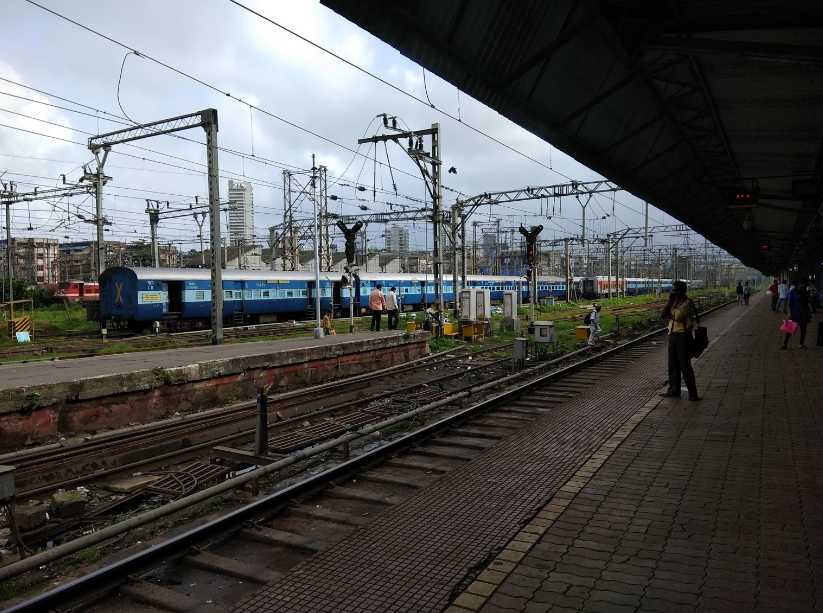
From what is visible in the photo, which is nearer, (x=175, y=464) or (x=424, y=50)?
(x=424, y=50)

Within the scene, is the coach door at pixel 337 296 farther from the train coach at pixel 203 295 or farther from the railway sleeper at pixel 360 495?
the railway sleeper at pixel 360 495

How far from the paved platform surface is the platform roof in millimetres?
8258

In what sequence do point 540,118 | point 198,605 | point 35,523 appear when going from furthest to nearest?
1. point 540,118
2. point 35,523
3. point 198,605

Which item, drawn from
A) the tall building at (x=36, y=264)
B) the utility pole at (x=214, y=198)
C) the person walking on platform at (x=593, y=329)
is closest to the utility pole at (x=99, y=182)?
the utility pole at (x=214, y=198)

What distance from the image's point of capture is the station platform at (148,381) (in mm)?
9547

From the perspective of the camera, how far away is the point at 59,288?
50.1m

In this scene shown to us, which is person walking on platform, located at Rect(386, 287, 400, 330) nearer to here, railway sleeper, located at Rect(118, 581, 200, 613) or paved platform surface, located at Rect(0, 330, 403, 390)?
paved platform surface, located at Rect(0, 330, 403, 390)

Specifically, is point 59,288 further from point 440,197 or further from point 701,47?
point 701,47

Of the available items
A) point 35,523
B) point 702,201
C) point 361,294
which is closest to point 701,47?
point 35,523

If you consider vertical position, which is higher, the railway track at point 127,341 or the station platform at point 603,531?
the railway track at point 127,341

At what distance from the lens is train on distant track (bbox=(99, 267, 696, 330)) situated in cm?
2509

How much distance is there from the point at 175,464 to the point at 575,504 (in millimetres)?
5856

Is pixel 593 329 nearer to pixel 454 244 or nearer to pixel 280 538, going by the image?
pixel 454 244

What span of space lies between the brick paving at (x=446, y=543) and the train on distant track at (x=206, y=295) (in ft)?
61.7
